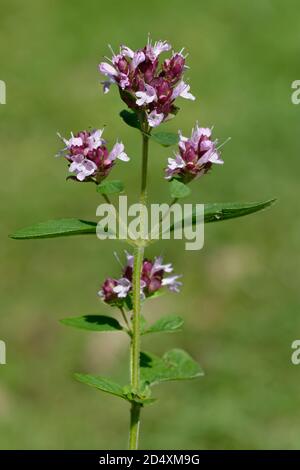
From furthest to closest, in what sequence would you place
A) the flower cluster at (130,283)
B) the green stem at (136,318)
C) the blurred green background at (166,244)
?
the blurred green background at (166,244) < the flower cluster at (130,283) < the green stem at (136,318)

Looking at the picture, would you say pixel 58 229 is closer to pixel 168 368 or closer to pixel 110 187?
pixel 110 187

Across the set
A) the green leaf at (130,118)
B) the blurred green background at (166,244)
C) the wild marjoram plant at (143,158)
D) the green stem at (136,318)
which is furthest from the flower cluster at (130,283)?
the blurred green background at (166,244)

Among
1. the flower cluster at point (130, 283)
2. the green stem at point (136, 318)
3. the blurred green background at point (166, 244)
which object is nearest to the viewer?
the green stem at point (136, 318)

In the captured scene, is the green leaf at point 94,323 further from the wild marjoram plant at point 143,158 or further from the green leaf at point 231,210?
the green leaf at point 231,210

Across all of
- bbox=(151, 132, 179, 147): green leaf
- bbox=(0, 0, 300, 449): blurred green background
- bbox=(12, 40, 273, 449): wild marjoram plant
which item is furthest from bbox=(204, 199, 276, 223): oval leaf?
bbox=(0, 0, 300, 449): blurred green background

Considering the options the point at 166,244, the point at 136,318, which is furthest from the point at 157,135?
the point at 166,244

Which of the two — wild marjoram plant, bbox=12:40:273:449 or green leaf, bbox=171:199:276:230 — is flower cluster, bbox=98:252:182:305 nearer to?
wild marjoram plant, bbox=12:40:273:449
